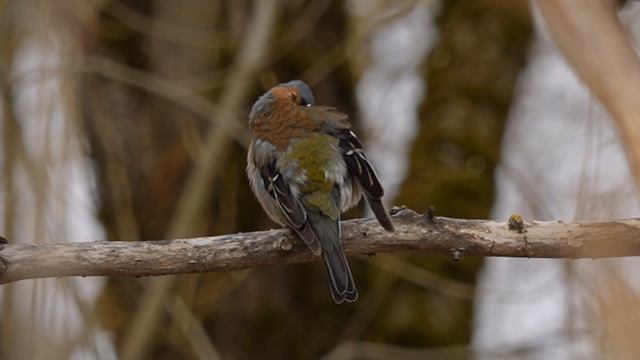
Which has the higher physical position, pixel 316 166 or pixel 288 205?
pixel 316 166

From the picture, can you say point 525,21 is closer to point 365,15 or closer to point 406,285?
point 365,15

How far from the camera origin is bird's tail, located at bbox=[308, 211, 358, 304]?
4.77 m

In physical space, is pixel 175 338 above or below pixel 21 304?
above

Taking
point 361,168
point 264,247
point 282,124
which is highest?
point 282,124

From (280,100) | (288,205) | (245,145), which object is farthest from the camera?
(245,145)

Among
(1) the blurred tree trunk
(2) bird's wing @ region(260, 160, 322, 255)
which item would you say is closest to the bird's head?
(2) bird's wing @ region(260, 160, 322, 255)

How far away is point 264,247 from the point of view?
448 centimetres

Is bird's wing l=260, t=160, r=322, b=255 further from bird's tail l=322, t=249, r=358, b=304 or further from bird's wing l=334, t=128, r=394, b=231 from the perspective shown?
bird's wing l=334, t=128, r=394, b=231

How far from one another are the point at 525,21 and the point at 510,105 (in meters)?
0.56

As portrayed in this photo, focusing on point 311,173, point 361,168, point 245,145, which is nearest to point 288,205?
point 311,173

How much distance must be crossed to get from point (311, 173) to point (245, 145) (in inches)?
77.0

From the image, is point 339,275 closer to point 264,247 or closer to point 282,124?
point 264,247

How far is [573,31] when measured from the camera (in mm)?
3012

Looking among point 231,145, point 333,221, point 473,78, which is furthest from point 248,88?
point 333,221
